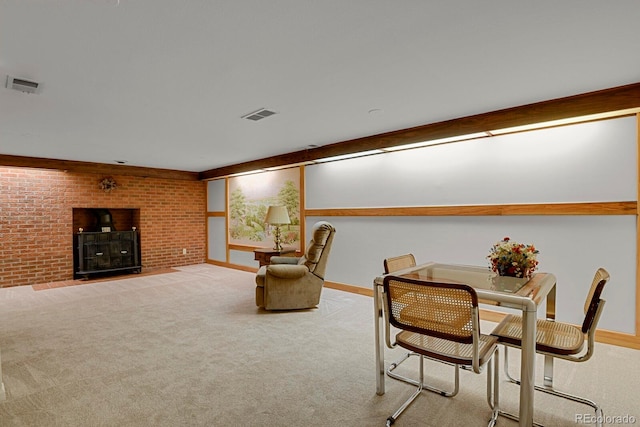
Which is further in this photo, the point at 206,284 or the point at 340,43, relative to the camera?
the point at 206,284

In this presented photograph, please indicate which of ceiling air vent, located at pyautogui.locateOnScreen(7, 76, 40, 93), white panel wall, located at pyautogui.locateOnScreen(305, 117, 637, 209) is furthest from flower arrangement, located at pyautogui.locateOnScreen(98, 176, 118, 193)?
white panel wall, located at pyautogui.locateOnScreen(305, 117, 637, 209)

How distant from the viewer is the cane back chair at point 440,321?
1617 millimetres

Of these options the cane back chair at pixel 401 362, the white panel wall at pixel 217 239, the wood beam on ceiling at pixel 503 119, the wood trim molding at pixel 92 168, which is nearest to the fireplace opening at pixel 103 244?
the wood trim molding at pixel 92 168

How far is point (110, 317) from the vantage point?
3.86 meters

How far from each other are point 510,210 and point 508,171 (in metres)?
0.42

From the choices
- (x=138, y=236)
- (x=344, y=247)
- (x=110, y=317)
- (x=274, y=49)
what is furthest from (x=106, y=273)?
(x=274, y=49)

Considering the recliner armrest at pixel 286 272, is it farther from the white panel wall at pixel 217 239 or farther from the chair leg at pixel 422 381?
the white panel wall at pixel 217 239

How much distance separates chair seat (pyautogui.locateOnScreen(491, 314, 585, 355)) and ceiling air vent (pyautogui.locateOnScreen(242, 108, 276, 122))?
267 cm

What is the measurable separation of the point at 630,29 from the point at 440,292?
1.81 m

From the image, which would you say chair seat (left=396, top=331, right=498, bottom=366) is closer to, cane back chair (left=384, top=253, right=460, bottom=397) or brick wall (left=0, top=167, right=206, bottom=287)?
cane back chair (left=384, top=253, right=460, bottom=397)

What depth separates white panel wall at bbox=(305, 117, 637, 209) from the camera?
3.03 metres

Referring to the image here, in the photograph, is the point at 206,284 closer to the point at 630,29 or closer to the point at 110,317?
the point at 110,317

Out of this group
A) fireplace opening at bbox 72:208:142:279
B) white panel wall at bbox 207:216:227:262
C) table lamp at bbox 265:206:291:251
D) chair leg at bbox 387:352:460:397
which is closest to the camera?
chair leg at bbox 387:352:460:397

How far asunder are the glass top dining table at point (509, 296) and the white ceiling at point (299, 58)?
146 cm
